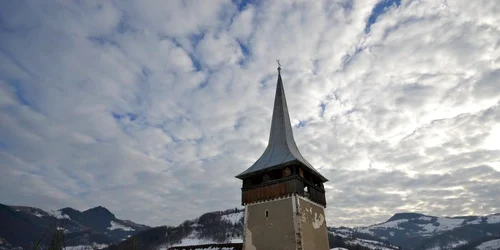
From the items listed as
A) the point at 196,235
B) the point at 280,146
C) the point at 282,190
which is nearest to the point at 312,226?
the point at 282,190

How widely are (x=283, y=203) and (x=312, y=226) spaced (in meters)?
2.71

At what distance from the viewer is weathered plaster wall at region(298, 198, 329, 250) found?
67.7 ft

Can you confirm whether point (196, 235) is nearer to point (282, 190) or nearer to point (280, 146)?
point (280, 146)

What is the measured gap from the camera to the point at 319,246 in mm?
22016

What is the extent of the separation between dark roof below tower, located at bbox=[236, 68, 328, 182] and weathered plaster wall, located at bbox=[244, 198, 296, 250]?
2.76 meters

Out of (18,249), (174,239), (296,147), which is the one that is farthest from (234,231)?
(296,147)

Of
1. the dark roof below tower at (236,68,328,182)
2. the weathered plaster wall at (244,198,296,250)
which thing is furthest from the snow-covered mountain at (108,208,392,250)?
the weathered plaster wall at (244,198,296,250)

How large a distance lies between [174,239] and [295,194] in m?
153

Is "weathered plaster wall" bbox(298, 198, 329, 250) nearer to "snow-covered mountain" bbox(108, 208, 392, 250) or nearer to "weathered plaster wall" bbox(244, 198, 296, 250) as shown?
"weathered plaster wall" bbox(244, 198, 296, 250)

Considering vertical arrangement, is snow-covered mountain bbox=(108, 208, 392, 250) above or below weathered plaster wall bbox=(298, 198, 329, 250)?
above

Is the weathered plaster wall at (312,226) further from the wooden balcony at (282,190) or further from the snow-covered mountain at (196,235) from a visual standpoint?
the snow-covered mountain at (196,235)

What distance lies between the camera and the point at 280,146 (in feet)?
83.4

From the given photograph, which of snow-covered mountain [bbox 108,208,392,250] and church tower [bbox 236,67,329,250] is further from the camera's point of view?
snow-covered mountain [bbox 108,208,392,250]

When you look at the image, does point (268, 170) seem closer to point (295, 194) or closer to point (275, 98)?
point (295, 194)
